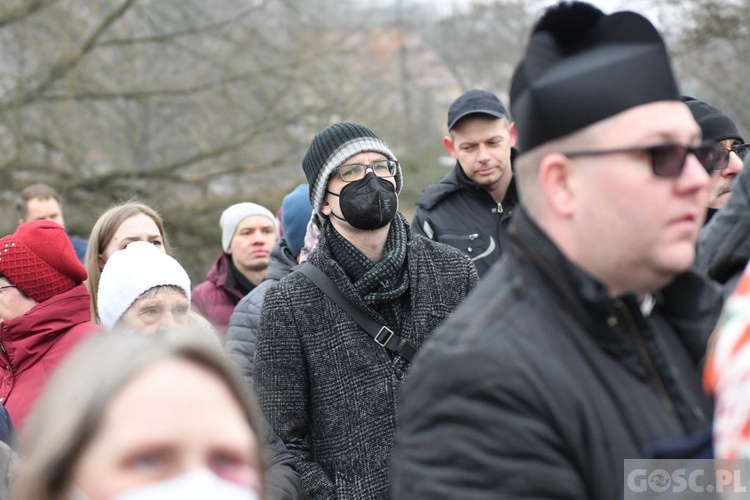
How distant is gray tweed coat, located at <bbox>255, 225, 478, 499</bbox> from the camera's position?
12.0 feet

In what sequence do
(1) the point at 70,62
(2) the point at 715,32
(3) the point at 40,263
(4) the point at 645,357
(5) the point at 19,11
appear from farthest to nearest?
1. (1) the point at 70,62
2. (5) the point at 19,11
3. (2) the point at 715,32
4. (3) the point at 40,263
5. (4) the point at 645,357

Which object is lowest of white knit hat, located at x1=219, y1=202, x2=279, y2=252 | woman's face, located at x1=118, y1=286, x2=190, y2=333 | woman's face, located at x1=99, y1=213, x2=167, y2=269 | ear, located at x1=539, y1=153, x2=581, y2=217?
white knit hat, located at x1=219, y1=202, x2=279, y2=252

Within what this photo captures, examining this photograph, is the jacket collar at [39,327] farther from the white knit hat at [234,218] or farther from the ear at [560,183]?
the ear at [560,183]

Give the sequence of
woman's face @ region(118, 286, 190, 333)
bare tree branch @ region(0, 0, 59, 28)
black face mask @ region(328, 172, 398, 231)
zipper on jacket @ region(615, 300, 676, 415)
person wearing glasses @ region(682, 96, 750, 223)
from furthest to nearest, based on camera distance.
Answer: bare tree branch @ region(0, 0, 59, 28)
person wearing glasses @ region(682, 96, 750, 223)
woman's face @ region(118, 286, 190, 333)
black face mask @ region(328, 172, 398, 231)
zipper on jacket @ region(615, 300, 676, 415)

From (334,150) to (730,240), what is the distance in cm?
189

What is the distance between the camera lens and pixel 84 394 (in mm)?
1555

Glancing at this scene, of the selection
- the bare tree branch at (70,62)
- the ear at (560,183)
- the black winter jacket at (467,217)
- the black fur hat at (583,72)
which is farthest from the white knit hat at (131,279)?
the bare tree branch at (70,62)

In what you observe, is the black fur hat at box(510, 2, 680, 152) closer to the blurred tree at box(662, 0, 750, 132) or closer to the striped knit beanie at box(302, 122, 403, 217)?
the striped knit beanie at box(302, 122, 403, 217)

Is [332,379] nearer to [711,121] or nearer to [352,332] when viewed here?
[352,332]

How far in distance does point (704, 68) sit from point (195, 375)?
15.4 meters

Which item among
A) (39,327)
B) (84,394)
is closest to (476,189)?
(39,327)

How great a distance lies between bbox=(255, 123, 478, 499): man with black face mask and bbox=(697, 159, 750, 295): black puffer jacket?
4.43 ft

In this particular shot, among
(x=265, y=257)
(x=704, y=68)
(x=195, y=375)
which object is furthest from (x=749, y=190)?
(x=704, y=68)

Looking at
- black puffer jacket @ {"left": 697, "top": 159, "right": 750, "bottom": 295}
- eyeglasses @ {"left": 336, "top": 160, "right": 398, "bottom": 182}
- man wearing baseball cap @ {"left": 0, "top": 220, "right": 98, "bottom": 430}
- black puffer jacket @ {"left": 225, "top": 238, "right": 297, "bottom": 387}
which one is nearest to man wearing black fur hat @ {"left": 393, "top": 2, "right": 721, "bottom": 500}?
black puffer jacket @ {"left": 697, "top": 159, "right": 750, "bottom": 295}
